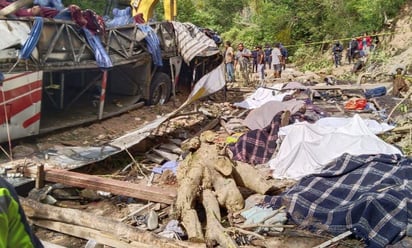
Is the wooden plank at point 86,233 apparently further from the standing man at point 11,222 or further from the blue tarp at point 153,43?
the blue tarp at point 153,43

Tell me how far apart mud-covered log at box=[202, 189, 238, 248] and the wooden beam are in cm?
40

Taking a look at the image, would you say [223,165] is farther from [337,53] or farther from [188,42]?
[337,53]

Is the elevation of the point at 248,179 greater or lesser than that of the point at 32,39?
lesser

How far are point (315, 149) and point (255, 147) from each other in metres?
1.16

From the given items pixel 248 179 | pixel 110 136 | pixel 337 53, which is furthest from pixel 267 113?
pixel 337 53

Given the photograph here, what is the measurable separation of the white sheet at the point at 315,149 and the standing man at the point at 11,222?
5.72 meters

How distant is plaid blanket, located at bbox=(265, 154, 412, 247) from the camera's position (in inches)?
186

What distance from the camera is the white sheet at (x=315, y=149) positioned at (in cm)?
697

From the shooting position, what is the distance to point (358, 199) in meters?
5.09

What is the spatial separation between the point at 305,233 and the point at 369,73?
546 inches

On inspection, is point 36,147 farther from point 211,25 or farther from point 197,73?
point 211,25

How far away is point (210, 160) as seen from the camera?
5.75 metres

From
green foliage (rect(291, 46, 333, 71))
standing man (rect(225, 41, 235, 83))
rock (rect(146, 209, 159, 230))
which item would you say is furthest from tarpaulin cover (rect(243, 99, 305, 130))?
green foliage (rect(291, 46, 333, 71))

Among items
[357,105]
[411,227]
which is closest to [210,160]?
[411,227]
